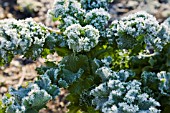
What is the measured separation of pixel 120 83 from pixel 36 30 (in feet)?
1.70

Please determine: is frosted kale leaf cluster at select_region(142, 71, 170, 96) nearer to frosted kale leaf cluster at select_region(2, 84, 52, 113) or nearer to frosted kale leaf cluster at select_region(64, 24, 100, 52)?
frosted kale leaf cluster at select_region(64, 24, 100, 52)

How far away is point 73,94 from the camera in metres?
2.39

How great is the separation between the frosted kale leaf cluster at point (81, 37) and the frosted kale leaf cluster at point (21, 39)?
15cm

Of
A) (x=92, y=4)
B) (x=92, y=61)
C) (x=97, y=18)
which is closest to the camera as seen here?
(x=92, y=61)

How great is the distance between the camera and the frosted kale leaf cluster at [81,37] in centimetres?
217

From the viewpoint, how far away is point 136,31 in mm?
2209

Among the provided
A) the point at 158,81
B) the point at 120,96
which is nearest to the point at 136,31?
the point at 158,81

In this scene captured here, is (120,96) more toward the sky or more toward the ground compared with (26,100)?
more toward the ground

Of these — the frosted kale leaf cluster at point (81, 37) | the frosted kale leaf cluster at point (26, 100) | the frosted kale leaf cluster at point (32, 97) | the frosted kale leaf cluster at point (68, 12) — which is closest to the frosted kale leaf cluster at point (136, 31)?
the frosted kale leaf cluster at point (81, 37)

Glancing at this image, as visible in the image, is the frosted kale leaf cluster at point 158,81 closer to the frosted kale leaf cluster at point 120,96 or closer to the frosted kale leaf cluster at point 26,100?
the frosted kale leaf cluster at point 120,96

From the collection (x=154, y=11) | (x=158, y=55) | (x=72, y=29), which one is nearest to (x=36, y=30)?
(x=72, y=29)

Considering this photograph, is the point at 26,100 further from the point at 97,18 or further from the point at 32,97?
the point at 97,18

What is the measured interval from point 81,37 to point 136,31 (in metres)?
0.27

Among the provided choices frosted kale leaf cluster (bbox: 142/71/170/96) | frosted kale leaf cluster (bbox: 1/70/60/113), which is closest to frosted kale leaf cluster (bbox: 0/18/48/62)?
frosted kale leaf cluster (bbox: 1/70/60/113)
